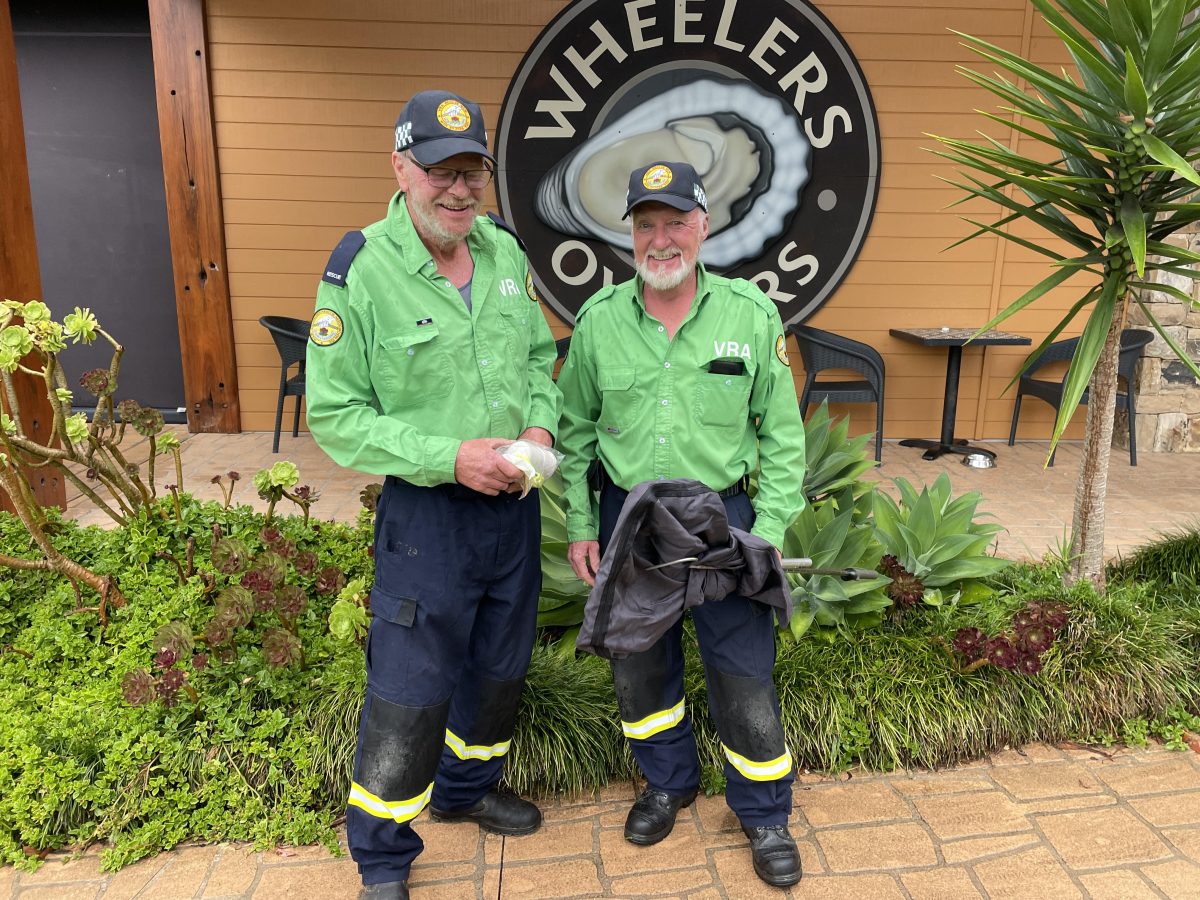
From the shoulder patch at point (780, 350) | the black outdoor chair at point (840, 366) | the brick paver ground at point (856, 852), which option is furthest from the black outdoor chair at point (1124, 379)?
the shoulder patch at point (780, 350)

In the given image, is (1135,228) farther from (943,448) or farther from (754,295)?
(943,448)

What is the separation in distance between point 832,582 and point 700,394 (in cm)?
109

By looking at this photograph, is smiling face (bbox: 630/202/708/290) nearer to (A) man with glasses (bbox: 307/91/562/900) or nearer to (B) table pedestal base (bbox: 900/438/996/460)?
(A) man with glasses (bbox: 307/91/562/900)

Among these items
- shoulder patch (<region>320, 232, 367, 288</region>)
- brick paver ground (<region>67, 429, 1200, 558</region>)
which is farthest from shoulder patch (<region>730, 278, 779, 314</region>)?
brick paver ground (<region>67, 429, 1200, 558</region>)

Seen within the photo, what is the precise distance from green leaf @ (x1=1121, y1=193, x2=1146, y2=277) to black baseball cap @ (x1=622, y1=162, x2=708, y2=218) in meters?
1.41

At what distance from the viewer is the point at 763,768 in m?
2.35

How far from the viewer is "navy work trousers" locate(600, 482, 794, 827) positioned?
7.64 ft

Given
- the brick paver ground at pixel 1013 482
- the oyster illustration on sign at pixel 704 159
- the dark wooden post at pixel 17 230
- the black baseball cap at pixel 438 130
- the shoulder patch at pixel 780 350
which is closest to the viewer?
the black baseball cap at pixel 438 130

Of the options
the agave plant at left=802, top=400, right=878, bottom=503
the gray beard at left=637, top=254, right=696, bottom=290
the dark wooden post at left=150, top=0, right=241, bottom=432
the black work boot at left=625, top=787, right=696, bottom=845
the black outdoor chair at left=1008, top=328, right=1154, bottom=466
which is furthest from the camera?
the black outdoor chair at left=1008, top=328, right=1154, bottom=466

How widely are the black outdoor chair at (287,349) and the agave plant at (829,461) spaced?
361 centimetres

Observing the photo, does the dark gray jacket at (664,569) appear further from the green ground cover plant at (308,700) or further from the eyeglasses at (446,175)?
the eyeglasses at (446,175)

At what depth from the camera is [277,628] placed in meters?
2.83

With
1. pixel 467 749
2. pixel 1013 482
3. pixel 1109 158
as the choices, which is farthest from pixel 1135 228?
pixel 1013 482

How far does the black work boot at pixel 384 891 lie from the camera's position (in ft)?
7.16
